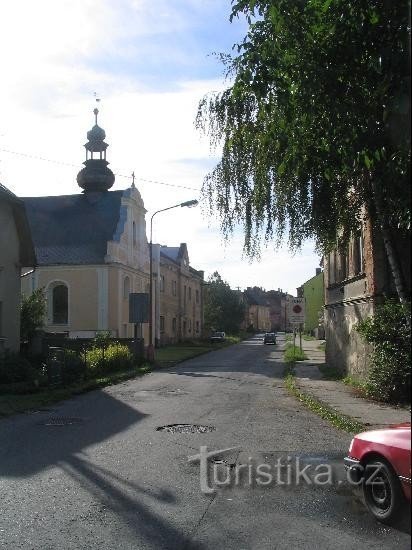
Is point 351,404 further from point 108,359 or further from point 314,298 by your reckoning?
point 314,298

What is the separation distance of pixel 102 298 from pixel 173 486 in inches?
1414

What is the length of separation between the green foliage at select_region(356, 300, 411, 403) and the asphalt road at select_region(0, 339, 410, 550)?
2.17m

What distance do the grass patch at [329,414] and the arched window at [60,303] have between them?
92.6 ft

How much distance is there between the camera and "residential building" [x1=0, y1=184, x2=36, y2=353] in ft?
72.3

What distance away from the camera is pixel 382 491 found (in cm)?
564

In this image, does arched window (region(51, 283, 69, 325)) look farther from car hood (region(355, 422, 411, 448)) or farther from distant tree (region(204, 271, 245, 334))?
distant tree (region(204, 271, 245, 334))

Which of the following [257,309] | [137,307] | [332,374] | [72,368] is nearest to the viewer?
[72,368]

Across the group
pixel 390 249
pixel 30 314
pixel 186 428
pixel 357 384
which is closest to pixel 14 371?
pixel 30 314

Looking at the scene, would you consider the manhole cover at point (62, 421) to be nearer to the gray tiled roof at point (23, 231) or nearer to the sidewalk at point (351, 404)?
the sidewalk at point (351, 404)

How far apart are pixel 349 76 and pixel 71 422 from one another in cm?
823

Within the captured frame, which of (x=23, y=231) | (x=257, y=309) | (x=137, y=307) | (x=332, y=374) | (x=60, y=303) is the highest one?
(x=257, y=309)

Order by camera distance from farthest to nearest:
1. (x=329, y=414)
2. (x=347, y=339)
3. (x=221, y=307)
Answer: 1. (x=221, y=307)
2. (x=347, y=339)
3. (x=329, y=414)

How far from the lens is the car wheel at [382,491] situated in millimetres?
5340

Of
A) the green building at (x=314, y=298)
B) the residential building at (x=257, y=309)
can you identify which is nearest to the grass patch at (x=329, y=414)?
the green building at (x=314, y=298)
